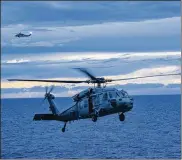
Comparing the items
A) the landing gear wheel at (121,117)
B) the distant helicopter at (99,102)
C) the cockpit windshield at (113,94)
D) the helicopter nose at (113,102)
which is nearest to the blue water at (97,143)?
the distant helicopter at (99,102)

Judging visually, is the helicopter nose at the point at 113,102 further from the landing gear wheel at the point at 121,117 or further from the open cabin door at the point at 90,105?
the open cabin door at the point at 90,105

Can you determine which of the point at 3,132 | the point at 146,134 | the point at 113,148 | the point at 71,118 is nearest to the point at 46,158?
the point at 113,148

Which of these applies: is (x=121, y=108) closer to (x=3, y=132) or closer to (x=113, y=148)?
(x=113, y=148)

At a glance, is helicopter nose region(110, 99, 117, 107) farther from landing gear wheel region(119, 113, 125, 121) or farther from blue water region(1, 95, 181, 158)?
blue water region(1, 95, 181, 158)

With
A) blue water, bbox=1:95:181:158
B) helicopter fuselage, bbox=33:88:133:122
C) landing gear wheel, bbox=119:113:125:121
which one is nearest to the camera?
landing gear wheel, bbox=119:113:125:121

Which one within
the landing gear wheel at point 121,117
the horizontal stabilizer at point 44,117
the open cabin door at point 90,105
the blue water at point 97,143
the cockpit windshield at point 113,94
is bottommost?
the blue water at point 97,143

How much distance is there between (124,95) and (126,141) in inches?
4492

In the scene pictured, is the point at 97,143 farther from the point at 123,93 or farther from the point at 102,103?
the point at 102,103

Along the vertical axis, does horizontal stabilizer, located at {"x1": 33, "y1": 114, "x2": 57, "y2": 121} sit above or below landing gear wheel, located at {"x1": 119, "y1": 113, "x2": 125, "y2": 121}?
above

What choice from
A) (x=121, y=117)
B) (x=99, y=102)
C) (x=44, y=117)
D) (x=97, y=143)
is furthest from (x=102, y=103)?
(x=97, y=143)

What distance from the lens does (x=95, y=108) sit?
4428cm

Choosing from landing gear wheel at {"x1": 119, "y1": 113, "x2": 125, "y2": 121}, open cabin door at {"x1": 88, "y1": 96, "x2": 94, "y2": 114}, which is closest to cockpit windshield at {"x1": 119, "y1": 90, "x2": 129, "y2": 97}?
landing gear wheel at {"x1": 119, "y1": 113, "x2": 125, "y2": 121}

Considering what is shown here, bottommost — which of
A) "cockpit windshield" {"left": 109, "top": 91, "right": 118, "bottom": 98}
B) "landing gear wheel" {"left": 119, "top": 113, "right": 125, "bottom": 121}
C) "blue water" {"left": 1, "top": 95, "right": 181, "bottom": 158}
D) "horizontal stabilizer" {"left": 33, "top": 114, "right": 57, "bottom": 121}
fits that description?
"blue water" {"left": 1, "top": 95, "right": 181, "bottom": 158}

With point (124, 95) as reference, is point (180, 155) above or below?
below
